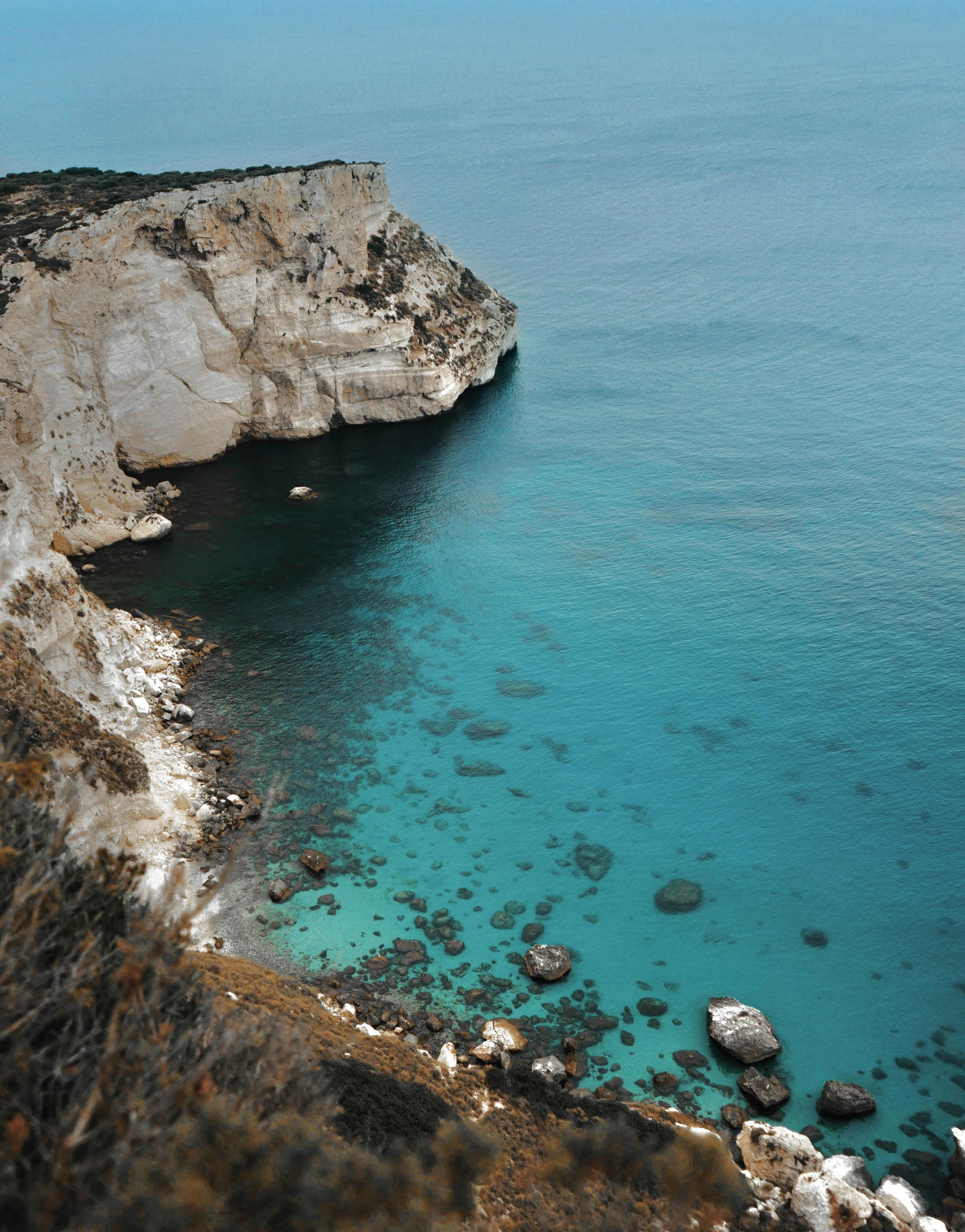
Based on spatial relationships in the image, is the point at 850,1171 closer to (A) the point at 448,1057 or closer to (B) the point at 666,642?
(A) the point at 448,1057

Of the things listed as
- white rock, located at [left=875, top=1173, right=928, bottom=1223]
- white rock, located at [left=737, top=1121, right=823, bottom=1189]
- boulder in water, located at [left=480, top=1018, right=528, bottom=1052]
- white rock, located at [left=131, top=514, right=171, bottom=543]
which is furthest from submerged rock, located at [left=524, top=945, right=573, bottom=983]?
white rock, located at [left=131, top=514, right=171, bottom=543]

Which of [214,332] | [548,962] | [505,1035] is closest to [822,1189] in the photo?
[505,1035]

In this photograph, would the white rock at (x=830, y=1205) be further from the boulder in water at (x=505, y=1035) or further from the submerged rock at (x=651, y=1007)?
the boulder in water at (x=505, y=1035)

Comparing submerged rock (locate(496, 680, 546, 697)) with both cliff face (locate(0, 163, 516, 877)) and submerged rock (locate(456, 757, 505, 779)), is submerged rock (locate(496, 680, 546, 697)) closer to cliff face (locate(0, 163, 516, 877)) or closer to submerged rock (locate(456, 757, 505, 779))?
submerged rock (locate(456, 757, 505, 779))

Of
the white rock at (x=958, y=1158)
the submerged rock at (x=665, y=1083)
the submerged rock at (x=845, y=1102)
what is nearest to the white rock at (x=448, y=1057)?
the submerged rock at (x=665, y=1083)

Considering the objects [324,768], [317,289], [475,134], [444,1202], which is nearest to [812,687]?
[324,768]

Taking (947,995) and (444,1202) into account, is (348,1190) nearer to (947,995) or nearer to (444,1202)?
(444,1202)

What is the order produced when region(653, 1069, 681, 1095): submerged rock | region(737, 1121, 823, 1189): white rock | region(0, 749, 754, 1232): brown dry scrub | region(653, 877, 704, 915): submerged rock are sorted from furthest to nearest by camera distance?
region(653, 877, 704, 915): submerged rock < region(653, 1069, 681, 1095): submerged rock < region(737, 1121, 823, 1189): white rock < region(0, 749, 754, 1232): brown dry scrub
